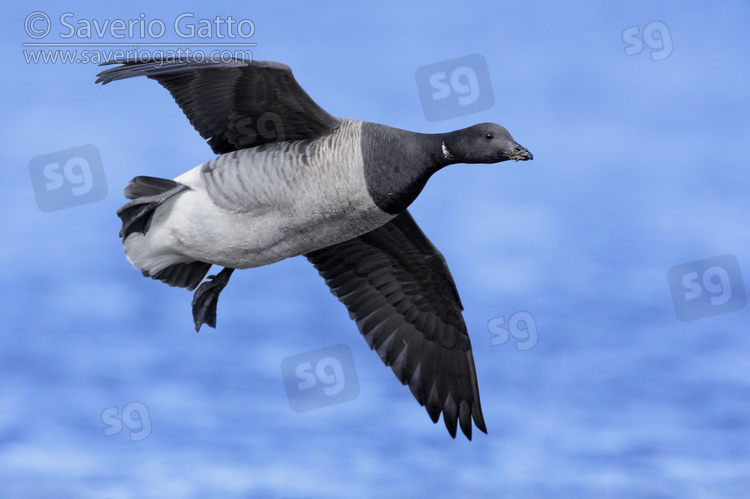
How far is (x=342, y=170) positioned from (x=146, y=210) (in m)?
1.76

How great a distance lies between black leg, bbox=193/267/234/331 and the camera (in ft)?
29.9

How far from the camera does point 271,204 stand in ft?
25.8

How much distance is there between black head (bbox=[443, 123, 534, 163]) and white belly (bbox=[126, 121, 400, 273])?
77 centimetres

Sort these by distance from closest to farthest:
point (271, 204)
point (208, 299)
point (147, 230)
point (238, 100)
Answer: point (271, 204)
point (238, 100)
point (147, 230)
point (208, 299)

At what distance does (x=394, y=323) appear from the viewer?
9875 millimetres

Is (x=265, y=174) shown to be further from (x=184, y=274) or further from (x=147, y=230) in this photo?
(x=184, y=274)

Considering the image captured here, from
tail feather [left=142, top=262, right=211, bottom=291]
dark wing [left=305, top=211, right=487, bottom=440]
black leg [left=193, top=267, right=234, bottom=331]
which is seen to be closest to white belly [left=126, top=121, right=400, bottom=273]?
tail feather [left=142, top=262, right=211, bottom=291]

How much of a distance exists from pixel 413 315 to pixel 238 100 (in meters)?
3.14

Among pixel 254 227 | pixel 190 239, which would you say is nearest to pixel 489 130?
pixel 254 227

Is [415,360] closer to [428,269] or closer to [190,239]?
[428,269]

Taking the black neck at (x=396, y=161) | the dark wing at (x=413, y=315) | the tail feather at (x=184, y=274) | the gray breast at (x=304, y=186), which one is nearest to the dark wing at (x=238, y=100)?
the gray breast at (x=304, y=186)

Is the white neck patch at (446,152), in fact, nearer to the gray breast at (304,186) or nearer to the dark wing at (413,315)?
the gray breast at (304,186)

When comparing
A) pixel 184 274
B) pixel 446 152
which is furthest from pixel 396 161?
pixel 184 274

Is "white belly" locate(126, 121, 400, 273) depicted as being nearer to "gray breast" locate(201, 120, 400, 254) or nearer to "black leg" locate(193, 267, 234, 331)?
"gray breast" locate(201, 120, 400, 254)
